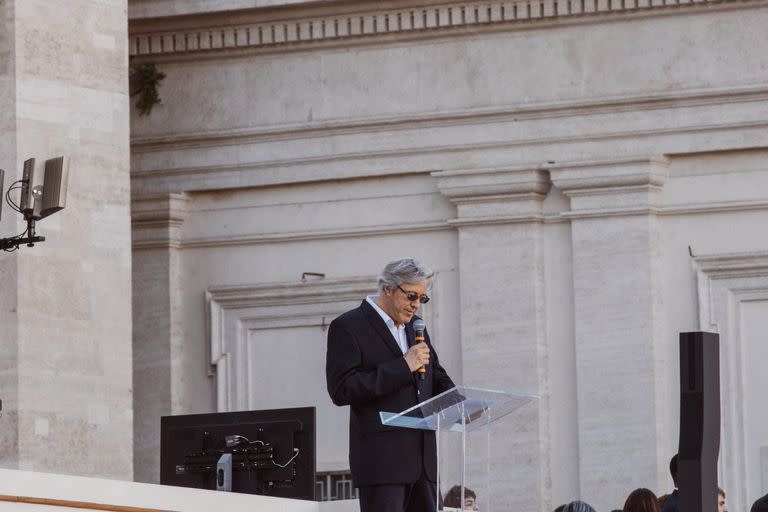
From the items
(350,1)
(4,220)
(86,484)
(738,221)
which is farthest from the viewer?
(350,1)

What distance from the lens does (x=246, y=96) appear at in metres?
17.8

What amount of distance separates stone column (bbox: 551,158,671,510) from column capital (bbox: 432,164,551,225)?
0.24 metres

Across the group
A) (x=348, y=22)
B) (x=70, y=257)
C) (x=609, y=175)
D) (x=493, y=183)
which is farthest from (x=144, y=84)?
(x=609, y=175)

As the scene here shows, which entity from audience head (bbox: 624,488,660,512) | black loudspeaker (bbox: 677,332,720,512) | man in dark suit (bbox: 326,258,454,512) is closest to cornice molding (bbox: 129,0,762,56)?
audience head (bbox: 624,488,660,512)

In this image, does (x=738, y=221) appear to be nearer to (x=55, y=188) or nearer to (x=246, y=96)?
(x=246, y=96)

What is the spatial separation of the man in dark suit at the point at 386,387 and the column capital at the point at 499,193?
746 cm

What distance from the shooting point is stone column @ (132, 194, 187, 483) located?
17.6m

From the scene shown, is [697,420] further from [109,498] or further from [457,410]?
[109,498]

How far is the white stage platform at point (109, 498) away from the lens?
8.12 metres

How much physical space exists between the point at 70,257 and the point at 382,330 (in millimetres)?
6516

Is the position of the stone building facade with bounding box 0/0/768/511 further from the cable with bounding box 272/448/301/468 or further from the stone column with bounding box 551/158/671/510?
the cable with bounding box 272/448/301/468

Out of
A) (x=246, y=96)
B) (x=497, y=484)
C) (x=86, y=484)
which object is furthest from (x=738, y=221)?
(x=86, y=484)

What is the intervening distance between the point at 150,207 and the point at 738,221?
16.3 feet

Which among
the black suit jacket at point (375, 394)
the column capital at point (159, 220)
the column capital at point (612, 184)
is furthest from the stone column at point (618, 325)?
the black suit jacket at point (375, 394)
